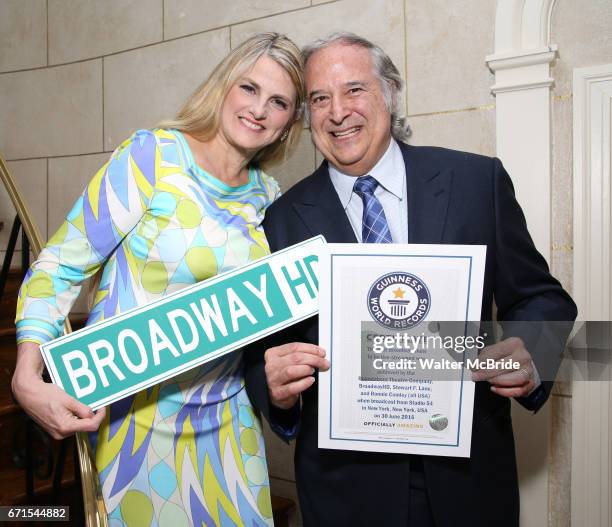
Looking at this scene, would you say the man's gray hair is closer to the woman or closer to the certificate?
the woman

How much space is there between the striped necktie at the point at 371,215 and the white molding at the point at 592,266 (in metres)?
1.02

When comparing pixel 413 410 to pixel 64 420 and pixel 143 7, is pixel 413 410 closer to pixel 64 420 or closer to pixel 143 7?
pixel 64 420

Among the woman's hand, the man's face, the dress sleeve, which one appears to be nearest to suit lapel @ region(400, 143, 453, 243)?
the man's face

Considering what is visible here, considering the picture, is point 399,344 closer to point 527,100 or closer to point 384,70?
point 384,70

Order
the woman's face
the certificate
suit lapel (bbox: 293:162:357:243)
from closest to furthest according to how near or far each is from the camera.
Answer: the certificate
suit lapel (bbox: 293:162:357:243)
the woman's face

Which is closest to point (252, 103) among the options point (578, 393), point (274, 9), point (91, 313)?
point (91, 313)

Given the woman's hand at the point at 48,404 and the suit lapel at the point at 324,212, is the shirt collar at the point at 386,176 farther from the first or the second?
the woman's hand at the point at 48,404

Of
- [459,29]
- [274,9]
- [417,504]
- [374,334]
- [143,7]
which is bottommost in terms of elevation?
[417,504]

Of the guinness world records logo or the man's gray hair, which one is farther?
the man's gray hair

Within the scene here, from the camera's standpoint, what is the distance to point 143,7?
3.18 meters

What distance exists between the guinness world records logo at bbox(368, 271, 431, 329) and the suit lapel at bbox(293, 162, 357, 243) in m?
0.20

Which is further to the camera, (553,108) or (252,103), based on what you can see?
(553,108)

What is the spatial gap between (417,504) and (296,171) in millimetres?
1683

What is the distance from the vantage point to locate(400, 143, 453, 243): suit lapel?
4.41ft
